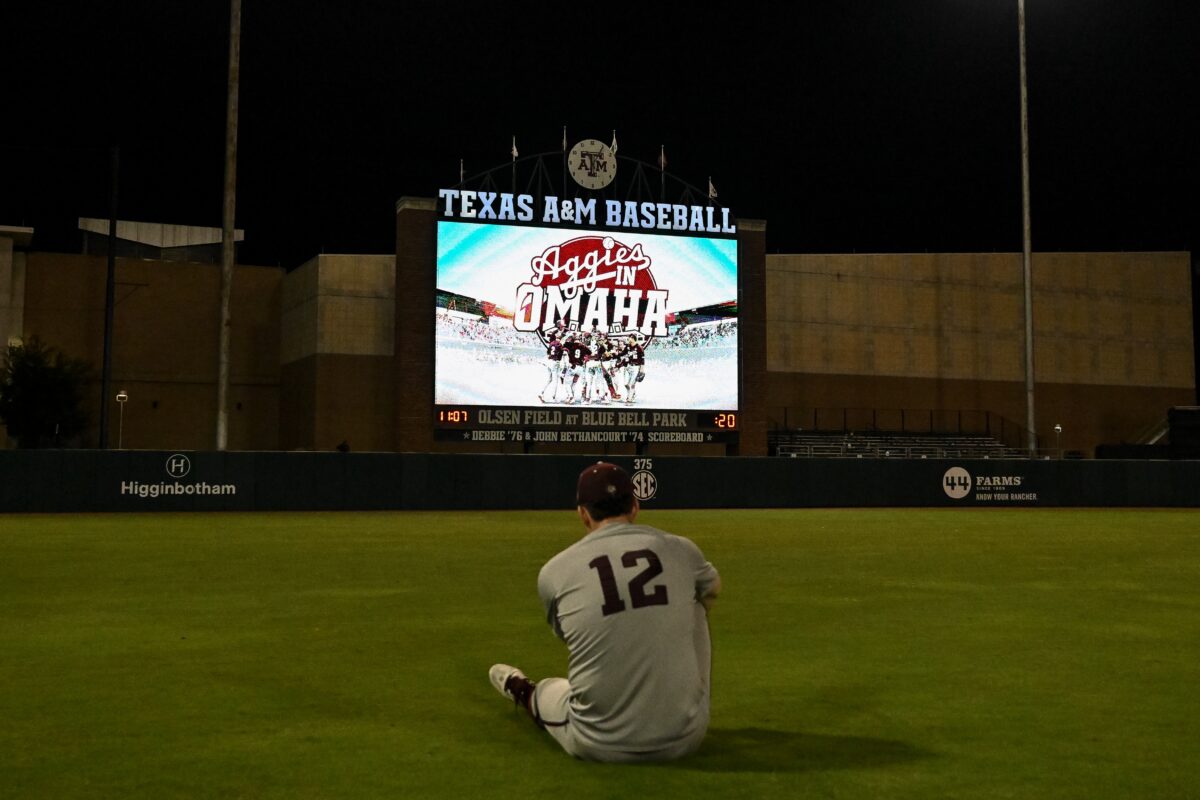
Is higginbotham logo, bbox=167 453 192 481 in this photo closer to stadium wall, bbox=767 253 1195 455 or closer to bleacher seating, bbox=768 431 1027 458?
bleacher seating, bbox=768 431 1027 458

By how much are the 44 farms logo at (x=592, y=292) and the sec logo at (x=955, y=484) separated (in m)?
10.4

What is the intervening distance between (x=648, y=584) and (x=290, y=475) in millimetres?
25397

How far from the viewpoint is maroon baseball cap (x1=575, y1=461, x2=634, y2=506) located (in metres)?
5.25

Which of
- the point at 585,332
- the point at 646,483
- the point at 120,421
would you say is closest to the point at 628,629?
the point at 646,483

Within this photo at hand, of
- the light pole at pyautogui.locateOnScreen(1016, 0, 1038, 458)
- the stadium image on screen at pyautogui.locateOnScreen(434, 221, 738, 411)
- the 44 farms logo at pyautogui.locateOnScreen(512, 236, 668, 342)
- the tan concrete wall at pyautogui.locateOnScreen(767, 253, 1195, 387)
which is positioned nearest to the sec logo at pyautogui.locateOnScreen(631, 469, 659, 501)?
the stadium image on screen at pyautogui.locateOnScreen(434, 221, 738, 411)

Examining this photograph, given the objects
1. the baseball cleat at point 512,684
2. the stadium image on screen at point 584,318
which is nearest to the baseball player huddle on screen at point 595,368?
the stadium image on screen at point 584,318

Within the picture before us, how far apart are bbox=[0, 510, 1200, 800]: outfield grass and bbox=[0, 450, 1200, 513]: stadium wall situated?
12.2m

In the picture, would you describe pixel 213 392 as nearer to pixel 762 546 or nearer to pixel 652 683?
pixel 762 546

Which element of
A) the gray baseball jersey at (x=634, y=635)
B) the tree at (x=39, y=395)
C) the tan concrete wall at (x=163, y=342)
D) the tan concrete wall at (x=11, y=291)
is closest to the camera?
the gray baseball jersey at (x=634, y=635)

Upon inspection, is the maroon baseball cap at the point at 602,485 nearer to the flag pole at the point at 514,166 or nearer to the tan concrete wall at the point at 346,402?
the flag pole at the point at 514,166

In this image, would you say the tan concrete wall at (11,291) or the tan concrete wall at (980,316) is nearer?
the tan concrete wall at (11,291)

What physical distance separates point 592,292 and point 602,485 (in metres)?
33.9

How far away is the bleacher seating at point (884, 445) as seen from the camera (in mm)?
47906

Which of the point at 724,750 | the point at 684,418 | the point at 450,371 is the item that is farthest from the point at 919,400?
the point at 724,750
